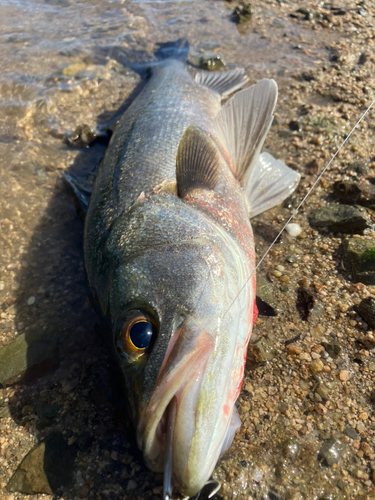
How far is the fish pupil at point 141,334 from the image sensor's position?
2.00 meters

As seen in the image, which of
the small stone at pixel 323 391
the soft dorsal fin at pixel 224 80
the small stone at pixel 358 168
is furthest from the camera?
the soft dorsal fin at pixel 224 80

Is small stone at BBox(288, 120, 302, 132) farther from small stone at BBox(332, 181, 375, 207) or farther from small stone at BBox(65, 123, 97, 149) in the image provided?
small stone at BBox(65, 123, 97, 149)

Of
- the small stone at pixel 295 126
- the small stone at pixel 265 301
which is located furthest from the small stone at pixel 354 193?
the small stone at pixel 265 301

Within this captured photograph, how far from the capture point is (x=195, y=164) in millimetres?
2973

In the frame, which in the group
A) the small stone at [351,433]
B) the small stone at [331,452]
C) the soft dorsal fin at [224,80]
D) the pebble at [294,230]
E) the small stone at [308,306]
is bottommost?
the small stone at [331,452]

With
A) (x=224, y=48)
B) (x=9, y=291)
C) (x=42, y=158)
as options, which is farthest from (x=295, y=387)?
Result: (x=224, y=48)

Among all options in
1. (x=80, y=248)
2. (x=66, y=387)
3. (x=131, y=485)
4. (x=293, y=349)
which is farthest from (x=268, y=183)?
(x=131, y=485)

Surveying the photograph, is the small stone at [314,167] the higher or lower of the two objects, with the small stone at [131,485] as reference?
higher

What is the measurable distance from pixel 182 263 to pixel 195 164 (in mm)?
1063

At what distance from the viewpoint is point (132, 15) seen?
744 cm

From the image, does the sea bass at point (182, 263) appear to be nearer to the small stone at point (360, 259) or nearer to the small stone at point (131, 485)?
the small stone at point (131, 485)

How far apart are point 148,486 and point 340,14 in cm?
815

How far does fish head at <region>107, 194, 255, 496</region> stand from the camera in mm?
1740

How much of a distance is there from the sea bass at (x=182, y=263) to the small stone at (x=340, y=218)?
1.33ft
